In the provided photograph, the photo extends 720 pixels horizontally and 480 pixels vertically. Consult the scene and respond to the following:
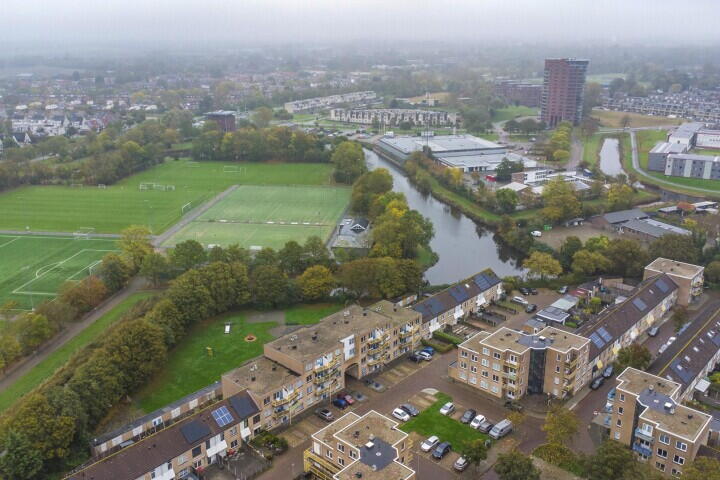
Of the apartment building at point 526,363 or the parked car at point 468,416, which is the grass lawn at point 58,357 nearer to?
the parked car at point 468,416

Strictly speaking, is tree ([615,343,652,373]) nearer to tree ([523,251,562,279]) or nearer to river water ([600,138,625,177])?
tree ([523,251,562,279])

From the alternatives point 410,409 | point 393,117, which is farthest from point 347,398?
point 393,117

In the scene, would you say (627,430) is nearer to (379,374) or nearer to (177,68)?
(379,374)

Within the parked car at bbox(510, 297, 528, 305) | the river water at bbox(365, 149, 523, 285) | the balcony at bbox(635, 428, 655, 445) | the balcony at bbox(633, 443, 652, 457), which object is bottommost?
the river water at bbox(365, 149, 523, 285)

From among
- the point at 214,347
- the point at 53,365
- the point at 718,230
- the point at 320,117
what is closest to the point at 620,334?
the point at 214,347

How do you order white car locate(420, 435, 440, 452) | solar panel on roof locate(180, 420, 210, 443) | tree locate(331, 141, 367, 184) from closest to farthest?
solar panel on roof locate(180, 420, 210, 443) → white car locate(420, 435, 440, 452) → tree locate(331, 141, 367, 184)

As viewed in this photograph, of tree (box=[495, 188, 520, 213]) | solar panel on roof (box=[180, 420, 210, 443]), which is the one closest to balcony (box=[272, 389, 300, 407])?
solar panel on roof (box=[180, 420, 210, 443])
